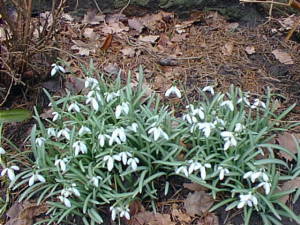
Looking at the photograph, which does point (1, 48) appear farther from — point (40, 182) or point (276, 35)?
point (276, 35)

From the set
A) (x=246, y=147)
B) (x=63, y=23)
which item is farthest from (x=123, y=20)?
(x=246, y=147)

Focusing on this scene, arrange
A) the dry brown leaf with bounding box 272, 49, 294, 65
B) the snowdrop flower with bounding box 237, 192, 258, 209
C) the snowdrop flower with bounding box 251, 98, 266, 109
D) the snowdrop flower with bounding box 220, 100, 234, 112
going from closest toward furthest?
the snowdrop flower with bounding box 237, 192, 258, 209 → the snowdrop flower with bounding box 220, 100, 234, 112 → the snowdrop flower with bounding box 251, 98, 266, 109 → the dry brown leaf with bounding box 272, 49, 294, 65

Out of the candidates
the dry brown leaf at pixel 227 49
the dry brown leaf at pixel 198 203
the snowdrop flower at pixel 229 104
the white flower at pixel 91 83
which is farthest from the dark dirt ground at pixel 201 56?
the dry brown leaf at pixel 198 203

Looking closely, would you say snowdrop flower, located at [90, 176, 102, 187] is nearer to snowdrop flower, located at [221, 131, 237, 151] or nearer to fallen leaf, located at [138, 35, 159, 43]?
snowdrop flower, located at [221, 131, 237, 151]

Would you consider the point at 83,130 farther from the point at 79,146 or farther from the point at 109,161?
the point at 109,161

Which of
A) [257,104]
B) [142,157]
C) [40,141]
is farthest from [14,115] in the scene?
[257,104]

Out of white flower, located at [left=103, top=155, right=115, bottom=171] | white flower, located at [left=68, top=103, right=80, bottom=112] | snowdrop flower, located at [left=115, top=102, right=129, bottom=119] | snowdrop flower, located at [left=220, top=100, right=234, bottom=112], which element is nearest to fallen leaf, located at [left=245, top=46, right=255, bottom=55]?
snowdrop flower, located at [left=220, top=100, right=234, bottom=112]

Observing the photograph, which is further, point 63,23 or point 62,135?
point 63,23
